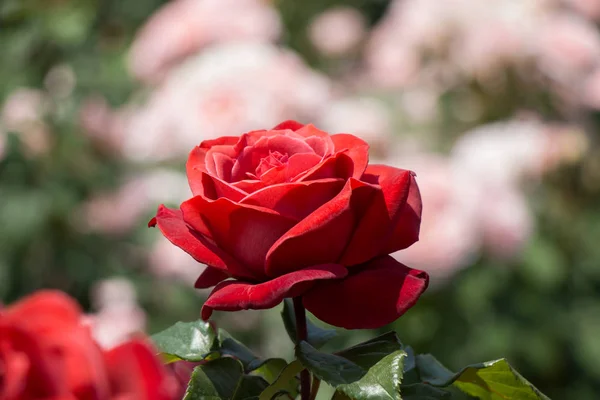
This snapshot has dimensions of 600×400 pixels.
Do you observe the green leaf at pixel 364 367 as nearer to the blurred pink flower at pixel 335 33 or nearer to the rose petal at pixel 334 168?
the rose petal at pixel 334 168

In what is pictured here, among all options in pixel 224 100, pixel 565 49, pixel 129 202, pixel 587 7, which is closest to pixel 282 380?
pixel 224 100

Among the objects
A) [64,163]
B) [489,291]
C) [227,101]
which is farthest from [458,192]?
[64,163]

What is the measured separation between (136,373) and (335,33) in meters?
2.53

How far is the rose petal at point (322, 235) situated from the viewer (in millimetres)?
506

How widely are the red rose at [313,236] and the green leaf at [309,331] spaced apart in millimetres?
58

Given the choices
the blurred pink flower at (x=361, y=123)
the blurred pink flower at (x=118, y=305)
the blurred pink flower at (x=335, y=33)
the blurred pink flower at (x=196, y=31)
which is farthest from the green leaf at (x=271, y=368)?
the blurred pink flower at (x=335, y=33)

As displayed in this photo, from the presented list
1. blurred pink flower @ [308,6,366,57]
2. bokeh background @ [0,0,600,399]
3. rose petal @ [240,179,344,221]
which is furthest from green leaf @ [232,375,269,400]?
blurred pink flower @ [308,6,366,57]

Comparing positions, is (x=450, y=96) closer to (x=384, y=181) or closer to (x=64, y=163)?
(x=64, y=163)

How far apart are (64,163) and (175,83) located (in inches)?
16.5

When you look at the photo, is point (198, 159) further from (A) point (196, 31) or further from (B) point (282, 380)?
(A) point (196, 31)

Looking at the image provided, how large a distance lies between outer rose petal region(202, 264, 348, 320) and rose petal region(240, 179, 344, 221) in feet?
0.12

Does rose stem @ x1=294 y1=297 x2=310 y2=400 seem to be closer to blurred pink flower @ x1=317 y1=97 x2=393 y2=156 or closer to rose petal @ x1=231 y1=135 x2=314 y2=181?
rose petal @ x1=231 y1=135 x2=314 y2=181

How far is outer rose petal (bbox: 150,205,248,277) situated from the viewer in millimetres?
532

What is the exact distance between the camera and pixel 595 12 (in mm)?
2662
